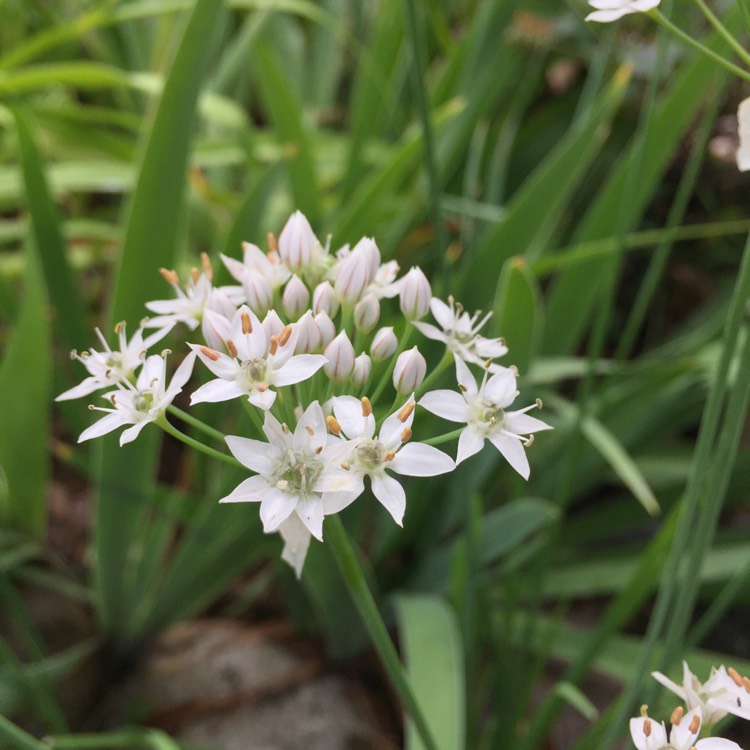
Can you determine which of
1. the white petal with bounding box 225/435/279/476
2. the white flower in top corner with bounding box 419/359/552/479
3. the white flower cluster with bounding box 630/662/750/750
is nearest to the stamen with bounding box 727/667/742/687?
the white flower cluster with bounding box 630/662/750/750

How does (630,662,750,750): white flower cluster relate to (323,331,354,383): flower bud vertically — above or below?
below

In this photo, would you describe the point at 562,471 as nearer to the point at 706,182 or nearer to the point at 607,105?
the point at 607,105

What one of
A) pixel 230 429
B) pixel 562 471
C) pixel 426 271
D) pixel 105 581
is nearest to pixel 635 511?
pixel 562 471

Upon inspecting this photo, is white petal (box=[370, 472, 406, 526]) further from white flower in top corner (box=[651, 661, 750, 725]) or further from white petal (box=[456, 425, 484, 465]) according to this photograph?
white flower in top corner (box=[651, 661, 750, 725])

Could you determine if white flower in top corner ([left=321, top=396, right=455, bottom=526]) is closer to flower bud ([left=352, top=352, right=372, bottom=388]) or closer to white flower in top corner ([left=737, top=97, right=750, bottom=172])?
flower bud ([left=352, top=352, right=372, bottom=388])

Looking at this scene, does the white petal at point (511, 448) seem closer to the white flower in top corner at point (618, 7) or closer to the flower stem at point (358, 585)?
the flower stem at point (358, 585)

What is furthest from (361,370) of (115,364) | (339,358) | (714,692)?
(714,692)

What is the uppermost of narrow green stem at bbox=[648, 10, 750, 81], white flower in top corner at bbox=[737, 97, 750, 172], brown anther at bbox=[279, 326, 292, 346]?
narrow green stem at bbox=[648, 10, 750, 81]
